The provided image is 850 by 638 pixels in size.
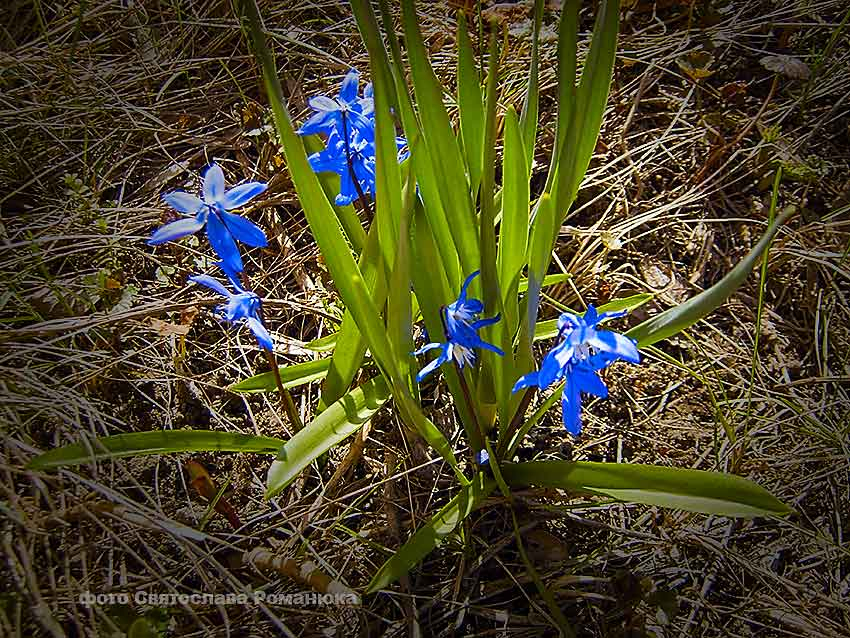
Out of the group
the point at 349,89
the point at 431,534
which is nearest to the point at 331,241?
the point at 349,89

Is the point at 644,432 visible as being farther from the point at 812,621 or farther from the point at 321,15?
the point at 321,15

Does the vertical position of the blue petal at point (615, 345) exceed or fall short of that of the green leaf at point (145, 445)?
it exceeds it

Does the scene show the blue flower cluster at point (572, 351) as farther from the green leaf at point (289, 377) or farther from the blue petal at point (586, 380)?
the green leaf at point (289, 377)

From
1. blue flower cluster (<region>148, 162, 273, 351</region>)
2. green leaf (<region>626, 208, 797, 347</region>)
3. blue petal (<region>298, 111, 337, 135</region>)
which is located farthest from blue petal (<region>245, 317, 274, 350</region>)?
green leaf (<region>626, 208, 797, 347</region>)

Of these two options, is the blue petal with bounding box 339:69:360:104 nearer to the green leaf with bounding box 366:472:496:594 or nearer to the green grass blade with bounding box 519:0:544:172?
the green grass blade with bounding box 519:0:544:172

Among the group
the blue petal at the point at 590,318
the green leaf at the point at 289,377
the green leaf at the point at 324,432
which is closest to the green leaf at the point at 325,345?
the green leaf at the point at 289,377

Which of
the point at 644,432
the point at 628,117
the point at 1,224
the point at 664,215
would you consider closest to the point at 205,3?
the point at 1,224
